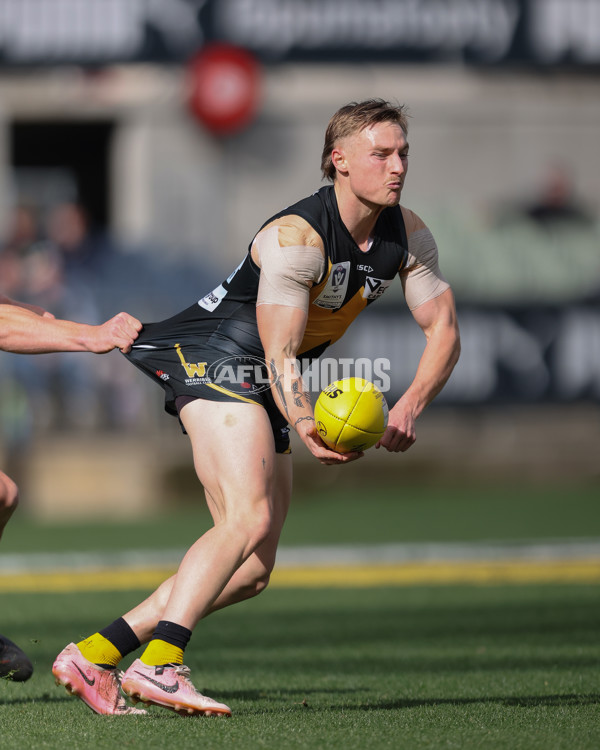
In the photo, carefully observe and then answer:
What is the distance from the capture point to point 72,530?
14469 mm

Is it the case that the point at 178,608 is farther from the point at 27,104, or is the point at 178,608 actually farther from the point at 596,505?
the point at 27,104

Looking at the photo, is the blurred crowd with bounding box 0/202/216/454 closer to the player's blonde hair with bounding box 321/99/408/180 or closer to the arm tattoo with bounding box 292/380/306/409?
the player's blonde hair with bounding box 321/99/408/180

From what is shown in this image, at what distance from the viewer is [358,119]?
18.0 feet

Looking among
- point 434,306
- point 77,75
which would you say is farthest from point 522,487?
point 434,306

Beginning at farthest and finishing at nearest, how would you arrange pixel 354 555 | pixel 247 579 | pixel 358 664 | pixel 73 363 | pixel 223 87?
pixel 223 87 < pixel 73 363 < pixel 354 555 < pixel 358 664 < pixel 247 579

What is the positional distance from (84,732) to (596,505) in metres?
11.6

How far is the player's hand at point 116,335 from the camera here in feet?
18.5

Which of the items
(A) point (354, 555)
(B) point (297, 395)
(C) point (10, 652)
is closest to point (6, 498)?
(C) point (10, 652)

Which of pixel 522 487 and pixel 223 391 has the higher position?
pixel 223 391

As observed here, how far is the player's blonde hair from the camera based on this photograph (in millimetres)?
5473

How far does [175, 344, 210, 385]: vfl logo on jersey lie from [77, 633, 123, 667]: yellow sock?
3.84 feet

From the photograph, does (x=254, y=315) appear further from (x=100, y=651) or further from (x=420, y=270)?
(x=100, y=651)

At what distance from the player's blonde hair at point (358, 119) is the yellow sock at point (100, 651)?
7.30 ft

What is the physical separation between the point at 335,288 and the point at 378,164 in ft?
1.77
